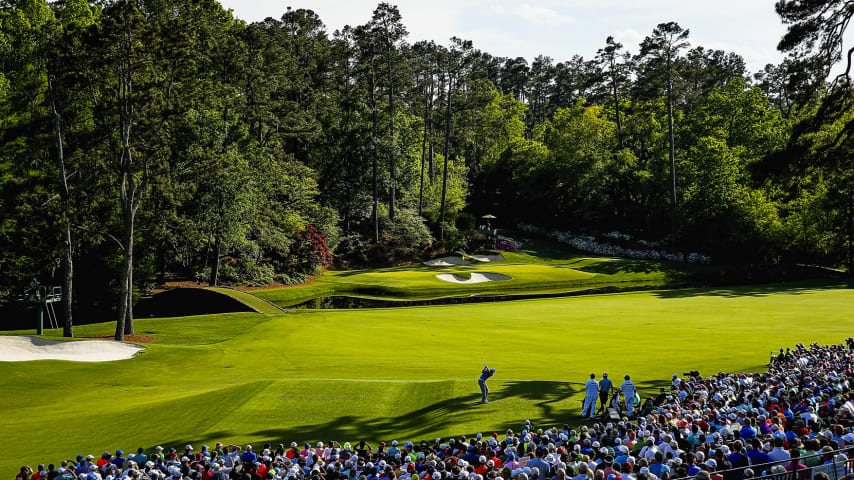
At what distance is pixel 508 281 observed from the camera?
52.1 m

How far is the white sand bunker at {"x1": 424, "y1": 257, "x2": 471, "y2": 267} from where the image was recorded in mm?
61875

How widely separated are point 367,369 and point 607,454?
13.2m

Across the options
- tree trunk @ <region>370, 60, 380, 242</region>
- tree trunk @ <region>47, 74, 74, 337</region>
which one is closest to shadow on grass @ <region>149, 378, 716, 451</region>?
tree trunk @ <region>47, 74, 74, 337</region>

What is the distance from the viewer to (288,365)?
25203 millimetres

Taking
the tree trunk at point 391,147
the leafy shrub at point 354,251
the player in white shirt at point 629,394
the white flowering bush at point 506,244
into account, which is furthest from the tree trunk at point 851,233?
the player in white shirt at point 629,394

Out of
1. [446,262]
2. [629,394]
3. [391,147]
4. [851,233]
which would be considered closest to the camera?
[629,394]

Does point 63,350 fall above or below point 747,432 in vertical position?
below

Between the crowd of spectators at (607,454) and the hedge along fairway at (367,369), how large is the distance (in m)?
1.81

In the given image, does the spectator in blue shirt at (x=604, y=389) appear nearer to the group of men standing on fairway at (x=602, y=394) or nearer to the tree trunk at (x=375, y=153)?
the group of men standing on fairway at (x=602, y=394)

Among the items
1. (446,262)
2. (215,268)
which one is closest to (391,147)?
(446,262)

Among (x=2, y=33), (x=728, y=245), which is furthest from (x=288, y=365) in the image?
(x=728, y=245)

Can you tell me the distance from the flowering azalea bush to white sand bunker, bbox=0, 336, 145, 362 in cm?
5318

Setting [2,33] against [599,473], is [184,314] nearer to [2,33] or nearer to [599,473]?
[2,33]

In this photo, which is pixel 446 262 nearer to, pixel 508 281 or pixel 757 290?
pixel 508 281
